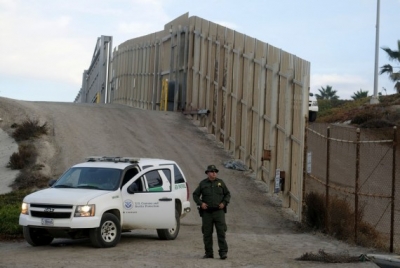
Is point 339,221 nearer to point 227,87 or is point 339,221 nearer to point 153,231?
point 153,231

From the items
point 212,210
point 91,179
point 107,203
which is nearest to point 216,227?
point 212,210

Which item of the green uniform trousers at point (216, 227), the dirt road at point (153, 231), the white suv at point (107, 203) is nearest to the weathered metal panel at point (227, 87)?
the dirt road at point (153, 231)

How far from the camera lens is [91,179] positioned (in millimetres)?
16188

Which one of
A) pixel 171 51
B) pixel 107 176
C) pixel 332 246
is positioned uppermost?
pixel 171 51

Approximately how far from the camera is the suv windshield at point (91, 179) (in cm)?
1598

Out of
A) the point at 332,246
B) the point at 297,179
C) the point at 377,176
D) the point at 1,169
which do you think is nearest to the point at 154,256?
the point at 332,246

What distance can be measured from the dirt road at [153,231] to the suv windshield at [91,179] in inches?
48.9

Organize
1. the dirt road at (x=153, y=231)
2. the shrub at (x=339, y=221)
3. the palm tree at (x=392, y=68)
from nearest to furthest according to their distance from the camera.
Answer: the dirt road at (x=153, y=231)
the shrub at (x=339, y=221)
the palm tree at (x=392, y=68)

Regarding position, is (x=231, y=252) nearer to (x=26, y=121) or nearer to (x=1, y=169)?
(x=1, y=169)

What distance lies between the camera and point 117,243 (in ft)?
51.9

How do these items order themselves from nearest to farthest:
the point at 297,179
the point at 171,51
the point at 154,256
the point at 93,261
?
1. the point at 93,261
2. the point at 154,256
3. the point at 297,179
4. the point at 171,51

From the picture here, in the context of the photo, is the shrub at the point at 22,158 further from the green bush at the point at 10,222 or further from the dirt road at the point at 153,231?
the green bush at the point at 10,222

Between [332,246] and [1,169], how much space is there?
1402 cm

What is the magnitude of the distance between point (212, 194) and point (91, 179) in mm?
3281
